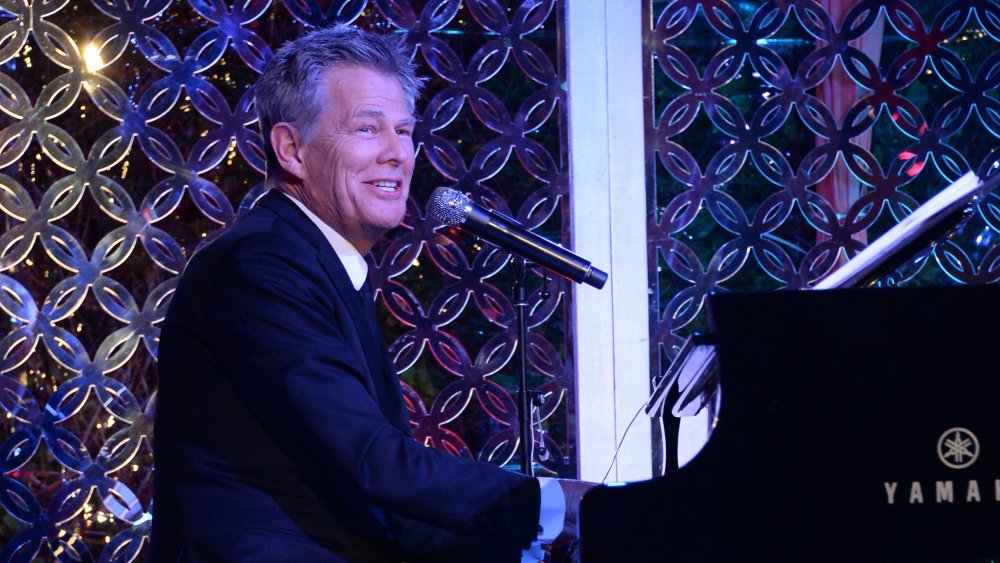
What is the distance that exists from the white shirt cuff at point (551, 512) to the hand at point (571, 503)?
0.07ft

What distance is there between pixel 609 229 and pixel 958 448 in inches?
75.4

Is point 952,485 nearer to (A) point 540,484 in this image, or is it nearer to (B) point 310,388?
(A) point 540,484

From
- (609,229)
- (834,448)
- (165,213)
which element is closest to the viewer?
(834,448)

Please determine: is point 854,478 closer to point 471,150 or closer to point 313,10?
point 471,150

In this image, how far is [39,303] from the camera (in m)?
3.37

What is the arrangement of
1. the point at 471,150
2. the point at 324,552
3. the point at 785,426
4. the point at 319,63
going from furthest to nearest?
1. the point at 471,150
2. the point at 319,63
3. the point at 324,552
4. the point at 785,426

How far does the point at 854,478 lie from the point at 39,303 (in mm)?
2638

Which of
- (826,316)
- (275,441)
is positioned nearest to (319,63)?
(275,441)

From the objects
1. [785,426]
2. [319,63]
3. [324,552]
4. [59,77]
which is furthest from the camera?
[59,77]

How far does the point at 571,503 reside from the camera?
202 cm

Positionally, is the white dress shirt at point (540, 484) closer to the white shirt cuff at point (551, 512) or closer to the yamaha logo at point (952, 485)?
the white shirt cuff at point (551, 512)

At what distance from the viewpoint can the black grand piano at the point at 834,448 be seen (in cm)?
171

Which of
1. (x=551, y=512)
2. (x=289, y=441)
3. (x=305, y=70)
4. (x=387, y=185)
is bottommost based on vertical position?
(x=551, y=512)

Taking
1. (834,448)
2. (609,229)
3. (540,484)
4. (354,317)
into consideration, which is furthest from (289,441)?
(609,229)
